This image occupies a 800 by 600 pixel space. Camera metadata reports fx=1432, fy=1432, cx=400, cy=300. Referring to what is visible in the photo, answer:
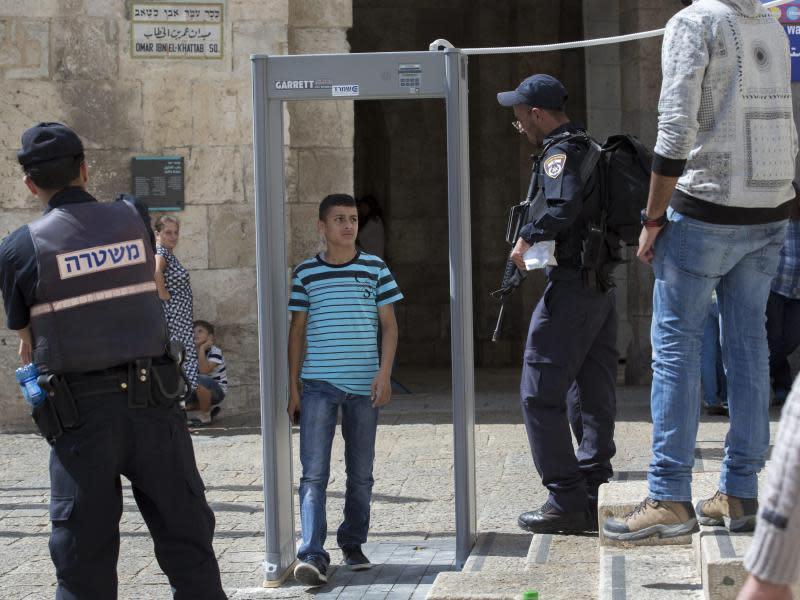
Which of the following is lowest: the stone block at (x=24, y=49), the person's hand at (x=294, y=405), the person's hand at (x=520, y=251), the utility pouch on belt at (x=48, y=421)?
the person's hand at (x=294, y=405)

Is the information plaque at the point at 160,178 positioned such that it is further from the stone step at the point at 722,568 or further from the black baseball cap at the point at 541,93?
the stone step at the point at 722,568

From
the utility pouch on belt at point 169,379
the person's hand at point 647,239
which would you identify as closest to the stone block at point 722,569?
the person's hand at point 647,239

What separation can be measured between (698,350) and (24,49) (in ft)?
23.8

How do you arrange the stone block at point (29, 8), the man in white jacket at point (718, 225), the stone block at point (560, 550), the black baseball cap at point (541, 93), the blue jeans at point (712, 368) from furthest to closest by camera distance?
1. the stone block at point (29, 8)
2. the blue jeans at point (712, 368)
3. the black baseball cap at point (541, 93)
4. the stone block at point (560, 550)
5. the man in white jacket at point (718, 225)

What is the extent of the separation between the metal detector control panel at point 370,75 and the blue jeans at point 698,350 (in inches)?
65.1

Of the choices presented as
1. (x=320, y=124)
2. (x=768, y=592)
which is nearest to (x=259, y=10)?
(x=320, y=124)

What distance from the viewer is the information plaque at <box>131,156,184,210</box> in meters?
10.5

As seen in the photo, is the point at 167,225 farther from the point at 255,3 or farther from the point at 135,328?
the point at 135,328

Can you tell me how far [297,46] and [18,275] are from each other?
676cm

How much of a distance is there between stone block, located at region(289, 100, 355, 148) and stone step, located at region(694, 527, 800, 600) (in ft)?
22.6

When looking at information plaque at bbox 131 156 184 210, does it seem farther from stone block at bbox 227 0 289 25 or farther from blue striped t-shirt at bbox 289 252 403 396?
blue striped t-shirt at bbox 289 252 403 396

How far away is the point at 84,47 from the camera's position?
10461 mm

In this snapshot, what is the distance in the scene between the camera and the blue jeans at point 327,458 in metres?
5.86

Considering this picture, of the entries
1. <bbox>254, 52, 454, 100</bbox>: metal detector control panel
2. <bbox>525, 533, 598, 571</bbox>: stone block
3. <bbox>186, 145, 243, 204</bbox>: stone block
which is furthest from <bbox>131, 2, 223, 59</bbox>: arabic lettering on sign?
<bbox>525, 533, 598, 571</bbox>: stone block
